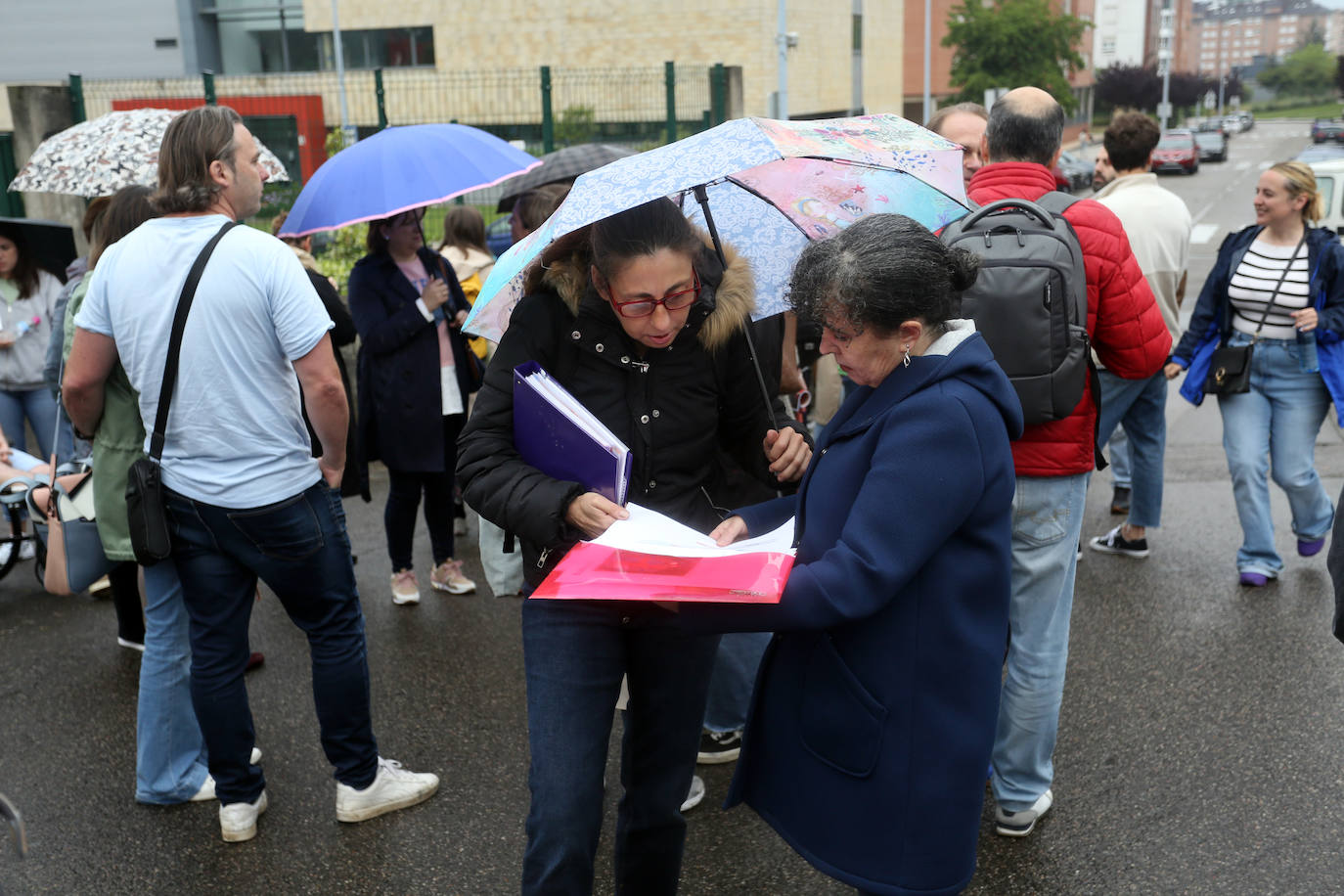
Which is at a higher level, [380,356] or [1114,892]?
[380,356]

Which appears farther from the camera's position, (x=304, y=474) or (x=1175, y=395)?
(x=1175, y=395)

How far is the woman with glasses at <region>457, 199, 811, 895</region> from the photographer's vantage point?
7.98 feet

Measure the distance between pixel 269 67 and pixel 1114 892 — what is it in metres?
49.6

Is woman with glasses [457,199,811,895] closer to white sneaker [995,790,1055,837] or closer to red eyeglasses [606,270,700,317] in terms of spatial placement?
red eyeglasses [606,270,700,317]

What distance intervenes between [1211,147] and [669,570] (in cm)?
6093

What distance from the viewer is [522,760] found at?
13.3 ft

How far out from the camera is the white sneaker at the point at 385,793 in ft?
11.9

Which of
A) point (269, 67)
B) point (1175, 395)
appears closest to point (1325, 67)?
point (269, 67)

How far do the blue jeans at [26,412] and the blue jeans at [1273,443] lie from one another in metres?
5.71

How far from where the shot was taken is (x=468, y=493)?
2.54m

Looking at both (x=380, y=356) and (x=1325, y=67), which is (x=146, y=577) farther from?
(x=1325, y=67)

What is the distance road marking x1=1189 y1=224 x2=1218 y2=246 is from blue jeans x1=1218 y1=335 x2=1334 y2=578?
20.1 metres

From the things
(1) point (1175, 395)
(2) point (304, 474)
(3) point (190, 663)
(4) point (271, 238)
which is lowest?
(1) point (1175, 395)

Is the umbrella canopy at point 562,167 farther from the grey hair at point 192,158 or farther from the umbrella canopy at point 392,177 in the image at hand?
the grey hair at point 192,158
